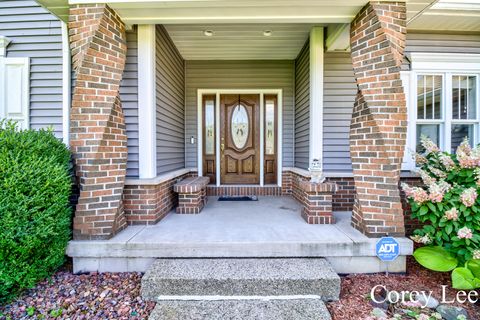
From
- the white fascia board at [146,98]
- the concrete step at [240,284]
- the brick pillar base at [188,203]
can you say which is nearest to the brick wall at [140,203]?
the white fascia board at [146,98]

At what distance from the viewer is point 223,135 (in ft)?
15.7

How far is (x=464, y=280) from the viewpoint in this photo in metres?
2.05

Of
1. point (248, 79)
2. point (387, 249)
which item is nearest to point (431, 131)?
point (387, 249)

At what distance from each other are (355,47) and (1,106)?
14.9ft

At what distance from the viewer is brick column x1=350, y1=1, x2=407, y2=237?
7.84ft

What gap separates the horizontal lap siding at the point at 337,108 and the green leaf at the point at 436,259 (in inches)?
60.8

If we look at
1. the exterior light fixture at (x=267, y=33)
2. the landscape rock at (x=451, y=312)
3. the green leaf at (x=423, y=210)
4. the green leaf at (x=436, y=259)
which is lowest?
the landscape rock at (x=451, y=312)

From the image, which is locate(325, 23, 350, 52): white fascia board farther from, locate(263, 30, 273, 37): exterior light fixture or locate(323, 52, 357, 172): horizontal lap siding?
locate(263, 30, 273, 37): exterior light fixture

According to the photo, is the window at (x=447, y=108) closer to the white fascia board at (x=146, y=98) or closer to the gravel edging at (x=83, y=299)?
the white fascia board at (x=146, y=98)

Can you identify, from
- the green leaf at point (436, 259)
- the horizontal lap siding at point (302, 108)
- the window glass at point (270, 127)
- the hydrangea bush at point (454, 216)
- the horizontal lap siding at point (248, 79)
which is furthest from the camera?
the window glass at point (270, 127)

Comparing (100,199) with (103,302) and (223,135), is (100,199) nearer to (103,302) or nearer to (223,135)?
(103,302)

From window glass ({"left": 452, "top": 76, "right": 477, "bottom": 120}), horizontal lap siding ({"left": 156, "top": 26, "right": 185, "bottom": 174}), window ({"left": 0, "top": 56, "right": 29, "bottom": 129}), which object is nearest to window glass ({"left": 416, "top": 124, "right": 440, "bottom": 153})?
window glass ({"left": 452, "top": 76, "right": 477, "bottom": 120})

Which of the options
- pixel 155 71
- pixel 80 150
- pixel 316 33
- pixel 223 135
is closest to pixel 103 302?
pixel 80 150

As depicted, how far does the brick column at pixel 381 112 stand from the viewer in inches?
94.1
